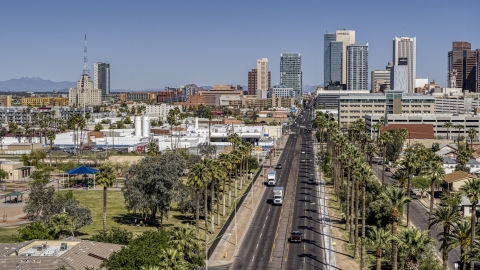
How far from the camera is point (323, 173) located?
151 m

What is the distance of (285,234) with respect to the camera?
85.1 metres

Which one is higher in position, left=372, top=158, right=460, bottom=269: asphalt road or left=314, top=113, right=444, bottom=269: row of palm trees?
left=314, top=113, right=444, bottom=269: row of palm trees

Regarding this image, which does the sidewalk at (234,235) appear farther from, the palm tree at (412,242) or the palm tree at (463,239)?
the palm tree at (412,242)

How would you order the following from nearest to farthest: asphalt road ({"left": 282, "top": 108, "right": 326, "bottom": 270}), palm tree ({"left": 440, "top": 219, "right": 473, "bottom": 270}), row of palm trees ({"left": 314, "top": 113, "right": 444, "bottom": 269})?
1. row of palm trees ({"left": 314, "top": 113, "right": 444, "bottom": 269})
2. palm tree ({"left": 440, "top": 219, "right": 473, "bottom": 270})
3. asphalt road ({"left": 282, "top": 108, "right": 326, "bottom": 270})

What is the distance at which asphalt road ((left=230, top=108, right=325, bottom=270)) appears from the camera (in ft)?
231

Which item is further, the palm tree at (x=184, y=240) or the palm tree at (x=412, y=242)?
the palm tree at (x=184, y=240)

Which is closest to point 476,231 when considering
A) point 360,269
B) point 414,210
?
point 360,269

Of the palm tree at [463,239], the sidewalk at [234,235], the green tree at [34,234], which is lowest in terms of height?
the sidewalk at [234,235]

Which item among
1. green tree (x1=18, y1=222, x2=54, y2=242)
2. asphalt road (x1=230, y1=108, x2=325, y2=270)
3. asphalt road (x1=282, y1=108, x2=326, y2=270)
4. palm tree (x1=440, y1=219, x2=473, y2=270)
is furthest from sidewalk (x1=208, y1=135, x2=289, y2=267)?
palm tree (x1=440, y1=219, x2=473, y2=270)

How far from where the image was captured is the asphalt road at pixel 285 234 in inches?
2776

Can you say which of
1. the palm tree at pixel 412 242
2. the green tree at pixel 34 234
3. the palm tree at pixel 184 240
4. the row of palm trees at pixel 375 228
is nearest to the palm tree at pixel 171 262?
the palm tree at pixel 184 240

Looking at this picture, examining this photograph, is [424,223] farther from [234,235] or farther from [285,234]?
[234,235]

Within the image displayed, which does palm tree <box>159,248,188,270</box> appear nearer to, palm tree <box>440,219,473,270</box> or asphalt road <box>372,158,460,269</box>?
palm tree <box>440,219,473,270</box>

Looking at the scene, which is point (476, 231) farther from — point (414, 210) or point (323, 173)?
point (323, 173)
